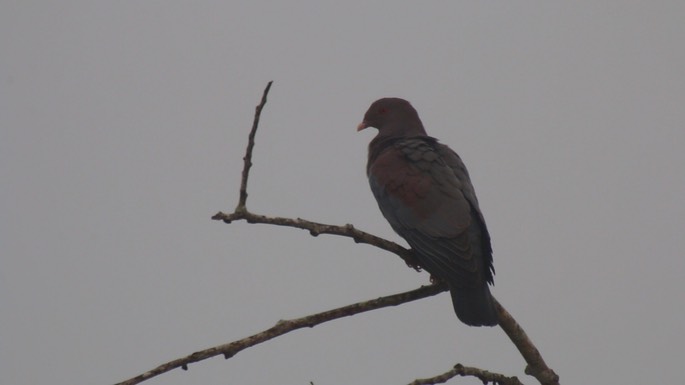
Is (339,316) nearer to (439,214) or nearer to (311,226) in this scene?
(311,226)

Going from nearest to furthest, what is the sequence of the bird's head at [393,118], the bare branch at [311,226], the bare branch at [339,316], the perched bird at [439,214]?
the bare branch at [339,316], the bare branch at [311,226], the perched bird at [439,214], the bird's head at [393,118]

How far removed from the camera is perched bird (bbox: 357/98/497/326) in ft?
15.5

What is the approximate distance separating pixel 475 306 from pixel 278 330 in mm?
1612

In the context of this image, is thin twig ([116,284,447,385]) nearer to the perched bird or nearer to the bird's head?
the perched bird

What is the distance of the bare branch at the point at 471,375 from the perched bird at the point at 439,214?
27.7 inches

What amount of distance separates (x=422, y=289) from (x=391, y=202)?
4.24ft

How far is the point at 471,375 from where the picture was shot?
12.0 feet

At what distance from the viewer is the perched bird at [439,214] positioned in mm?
4723

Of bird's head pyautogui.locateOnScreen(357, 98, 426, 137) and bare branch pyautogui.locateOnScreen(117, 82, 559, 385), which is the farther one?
bird's head pyautogui.locateOnScreen(357, 98, 426, 137)

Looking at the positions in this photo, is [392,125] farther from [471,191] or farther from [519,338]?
[519,338]

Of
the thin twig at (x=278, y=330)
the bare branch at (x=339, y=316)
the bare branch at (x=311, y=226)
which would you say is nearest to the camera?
the thin twig at (x=278, y=330)

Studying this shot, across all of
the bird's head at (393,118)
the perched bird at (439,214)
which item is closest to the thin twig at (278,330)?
the perched bird at (439,214)

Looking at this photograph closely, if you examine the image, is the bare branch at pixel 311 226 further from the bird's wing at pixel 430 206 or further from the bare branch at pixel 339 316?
the bird's wing at pixel 430 206

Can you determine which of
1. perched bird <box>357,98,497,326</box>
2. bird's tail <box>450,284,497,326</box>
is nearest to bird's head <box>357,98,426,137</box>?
perched bird <box>357,98,497,326</box>
